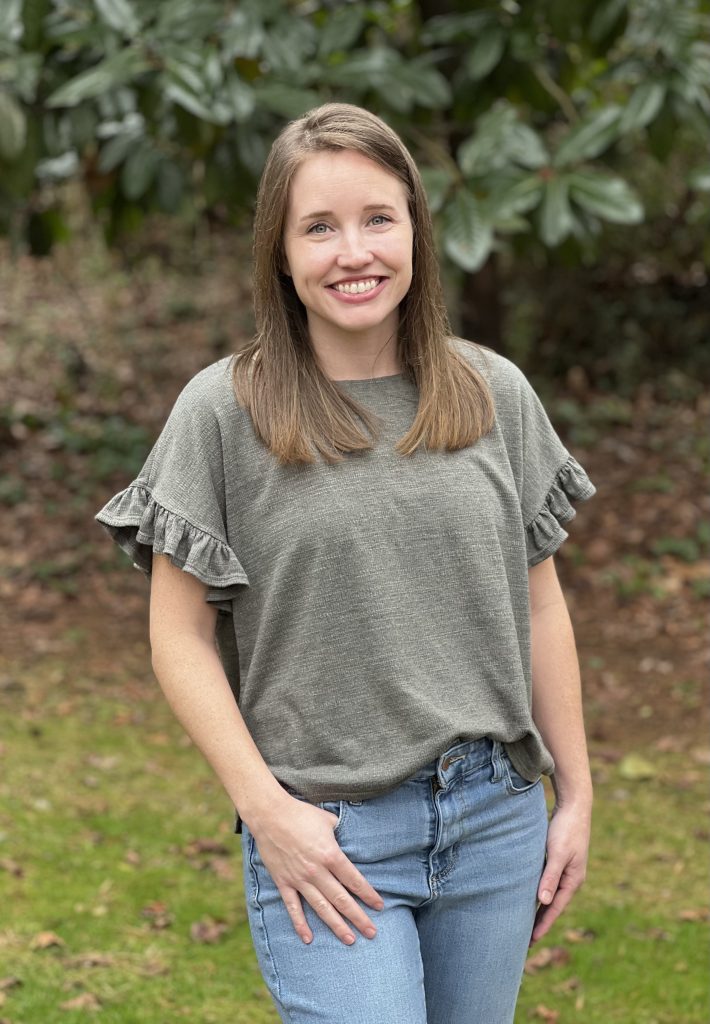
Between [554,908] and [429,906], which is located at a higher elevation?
[429,906]

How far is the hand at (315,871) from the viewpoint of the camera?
1625 mm

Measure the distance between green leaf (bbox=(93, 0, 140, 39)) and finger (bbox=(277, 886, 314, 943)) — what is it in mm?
2890

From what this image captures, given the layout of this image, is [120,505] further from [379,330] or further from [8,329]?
[8,329]

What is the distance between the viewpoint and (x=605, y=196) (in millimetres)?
3850

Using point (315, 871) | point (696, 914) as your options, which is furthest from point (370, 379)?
point (696, 914)

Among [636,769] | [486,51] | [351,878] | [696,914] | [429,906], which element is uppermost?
[486,51]

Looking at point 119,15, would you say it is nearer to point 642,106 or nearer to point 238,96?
point 238,96

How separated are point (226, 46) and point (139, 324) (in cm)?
552

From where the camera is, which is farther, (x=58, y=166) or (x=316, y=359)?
(x=58, y=166)

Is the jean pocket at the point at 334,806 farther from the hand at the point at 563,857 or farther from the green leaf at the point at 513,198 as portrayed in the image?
the green leaf at the point at 513,198

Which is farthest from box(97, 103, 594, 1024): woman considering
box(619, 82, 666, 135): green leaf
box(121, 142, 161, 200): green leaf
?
box(121, 142, 161, 200): green leaf

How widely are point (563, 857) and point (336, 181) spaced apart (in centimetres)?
102

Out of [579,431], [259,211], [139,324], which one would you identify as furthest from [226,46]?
[139,324]

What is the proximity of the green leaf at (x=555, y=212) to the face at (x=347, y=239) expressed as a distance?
2151mm
